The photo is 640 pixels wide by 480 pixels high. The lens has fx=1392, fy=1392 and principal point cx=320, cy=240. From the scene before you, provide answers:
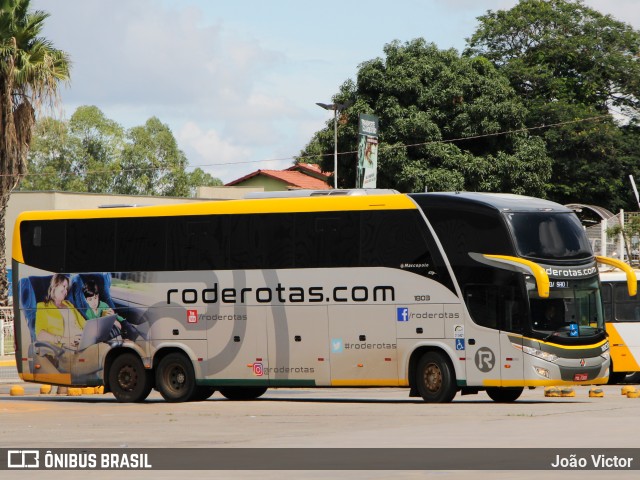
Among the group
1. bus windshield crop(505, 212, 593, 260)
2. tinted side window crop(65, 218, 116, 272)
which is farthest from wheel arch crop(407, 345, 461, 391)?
tinted side window crop(65, 218, 116, 272)

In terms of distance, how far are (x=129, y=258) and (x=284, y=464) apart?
1400 centimetres

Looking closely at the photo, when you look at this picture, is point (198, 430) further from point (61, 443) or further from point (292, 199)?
point (292, 199)

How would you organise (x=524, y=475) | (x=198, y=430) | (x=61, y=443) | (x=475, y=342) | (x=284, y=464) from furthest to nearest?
(x=475, y=342), (x=198, y=430), (x=61, y=443), (x=284, y=464), (x=524, y=475)

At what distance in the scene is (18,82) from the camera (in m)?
46.4

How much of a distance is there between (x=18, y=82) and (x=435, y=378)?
85.7 feet

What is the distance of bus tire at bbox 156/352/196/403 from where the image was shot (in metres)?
26.5

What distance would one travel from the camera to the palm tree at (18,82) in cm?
4578

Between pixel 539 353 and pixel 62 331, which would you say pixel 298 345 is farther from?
pixel 62 331

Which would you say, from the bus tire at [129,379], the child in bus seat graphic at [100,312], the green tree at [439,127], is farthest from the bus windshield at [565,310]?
the green tree at [439,127]

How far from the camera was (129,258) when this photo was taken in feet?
88.5

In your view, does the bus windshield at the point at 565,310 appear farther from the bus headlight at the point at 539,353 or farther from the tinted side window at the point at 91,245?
the tinted side window at the point at 91,245

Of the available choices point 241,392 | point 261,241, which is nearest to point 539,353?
point 261,241

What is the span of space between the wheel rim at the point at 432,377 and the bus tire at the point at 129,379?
5.62 meters

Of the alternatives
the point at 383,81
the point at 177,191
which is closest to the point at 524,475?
the point at 383,81
